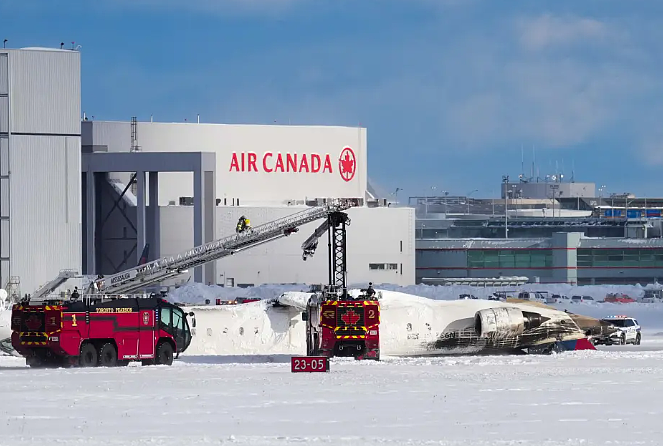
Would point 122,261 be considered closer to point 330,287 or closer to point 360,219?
point 360,219

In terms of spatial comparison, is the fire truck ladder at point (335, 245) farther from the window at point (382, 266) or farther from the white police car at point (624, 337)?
the window at point (382, 266)

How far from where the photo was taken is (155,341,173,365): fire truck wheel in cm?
5181

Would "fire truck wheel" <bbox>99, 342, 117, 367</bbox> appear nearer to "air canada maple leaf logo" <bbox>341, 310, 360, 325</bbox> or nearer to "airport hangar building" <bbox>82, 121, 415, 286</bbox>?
"air canada maple leaf logo" <bbox>341, 310, 360, 325</bbox>

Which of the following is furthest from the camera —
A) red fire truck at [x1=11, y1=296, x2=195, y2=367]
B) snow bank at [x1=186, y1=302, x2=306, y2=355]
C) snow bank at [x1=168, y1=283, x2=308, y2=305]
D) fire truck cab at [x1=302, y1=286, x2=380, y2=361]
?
snow bank at [x1=168, y1=283, x2=308, y2=305]

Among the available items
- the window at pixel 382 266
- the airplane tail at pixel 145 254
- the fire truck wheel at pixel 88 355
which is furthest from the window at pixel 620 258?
the fire truck wheel at pixel 88 355

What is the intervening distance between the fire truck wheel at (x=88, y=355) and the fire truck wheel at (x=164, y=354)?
2.67 meters

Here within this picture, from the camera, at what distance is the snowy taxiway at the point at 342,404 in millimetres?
27125

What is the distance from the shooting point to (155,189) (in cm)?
12850

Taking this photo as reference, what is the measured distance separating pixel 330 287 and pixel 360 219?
8023 centimetres

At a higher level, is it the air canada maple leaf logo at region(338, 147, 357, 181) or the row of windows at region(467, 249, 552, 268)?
the air canada maple leaf logo at region(338, 147, 357, 181)

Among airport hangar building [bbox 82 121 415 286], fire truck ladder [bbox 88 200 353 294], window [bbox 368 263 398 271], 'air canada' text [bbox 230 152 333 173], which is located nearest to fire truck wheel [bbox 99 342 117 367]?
fire truck ladder [bbox 88 200 353 294]

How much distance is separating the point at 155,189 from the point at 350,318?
259 feet

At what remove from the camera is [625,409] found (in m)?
32.7

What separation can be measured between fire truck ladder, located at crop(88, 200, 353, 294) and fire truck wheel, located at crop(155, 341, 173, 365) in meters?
16.4
